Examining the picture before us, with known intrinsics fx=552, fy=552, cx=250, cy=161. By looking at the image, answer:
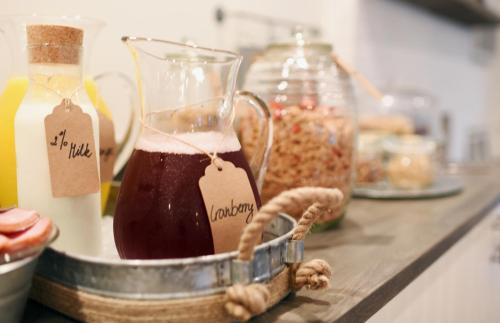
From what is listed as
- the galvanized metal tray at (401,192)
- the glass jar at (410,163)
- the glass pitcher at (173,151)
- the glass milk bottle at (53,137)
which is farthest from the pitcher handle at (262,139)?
the glass jar at (410,163)

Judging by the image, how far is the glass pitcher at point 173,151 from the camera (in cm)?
51

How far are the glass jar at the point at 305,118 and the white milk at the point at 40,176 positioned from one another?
34cm

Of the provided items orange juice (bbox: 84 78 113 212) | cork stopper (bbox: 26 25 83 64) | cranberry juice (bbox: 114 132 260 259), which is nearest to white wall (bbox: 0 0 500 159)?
orange juice (bbox: 84 78 113 212)

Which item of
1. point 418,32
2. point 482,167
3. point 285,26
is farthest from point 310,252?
point 418,32

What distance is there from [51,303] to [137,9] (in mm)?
676

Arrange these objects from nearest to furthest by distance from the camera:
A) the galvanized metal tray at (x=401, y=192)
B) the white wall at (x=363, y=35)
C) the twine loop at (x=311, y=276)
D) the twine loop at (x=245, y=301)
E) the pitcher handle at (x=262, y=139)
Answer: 1. the twine loop at (x=245, y=301)
2. the twine loop at (x=311, y=276)
3. the pitcher handle at (x=262, y=139)
4. the white wall at (x=363, y=35)
5. the galvanized metal tray at (x=401, y=192)

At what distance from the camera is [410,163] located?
1.30m

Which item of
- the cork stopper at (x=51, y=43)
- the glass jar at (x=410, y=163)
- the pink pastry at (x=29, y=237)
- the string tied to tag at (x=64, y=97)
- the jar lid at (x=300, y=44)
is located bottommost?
the glass jar at (x=410, y=163)

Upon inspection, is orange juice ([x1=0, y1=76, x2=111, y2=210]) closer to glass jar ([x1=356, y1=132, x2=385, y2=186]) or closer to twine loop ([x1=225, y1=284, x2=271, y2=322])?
twine loop ([x1=225, y1=284, x2=271, y2=322])

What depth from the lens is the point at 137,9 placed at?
3.42 feet

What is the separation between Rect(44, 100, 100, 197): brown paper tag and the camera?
0.54 m

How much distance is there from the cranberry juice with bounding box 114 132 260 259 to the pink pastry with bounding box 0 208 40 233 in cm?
9

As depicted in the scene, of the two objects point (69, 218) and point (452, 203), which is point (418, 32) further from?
point (69, 218)

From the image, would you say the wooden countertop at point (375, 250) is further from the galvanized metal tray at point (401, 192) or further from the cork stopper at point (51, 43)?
the cork stopper at point (51, 43)
